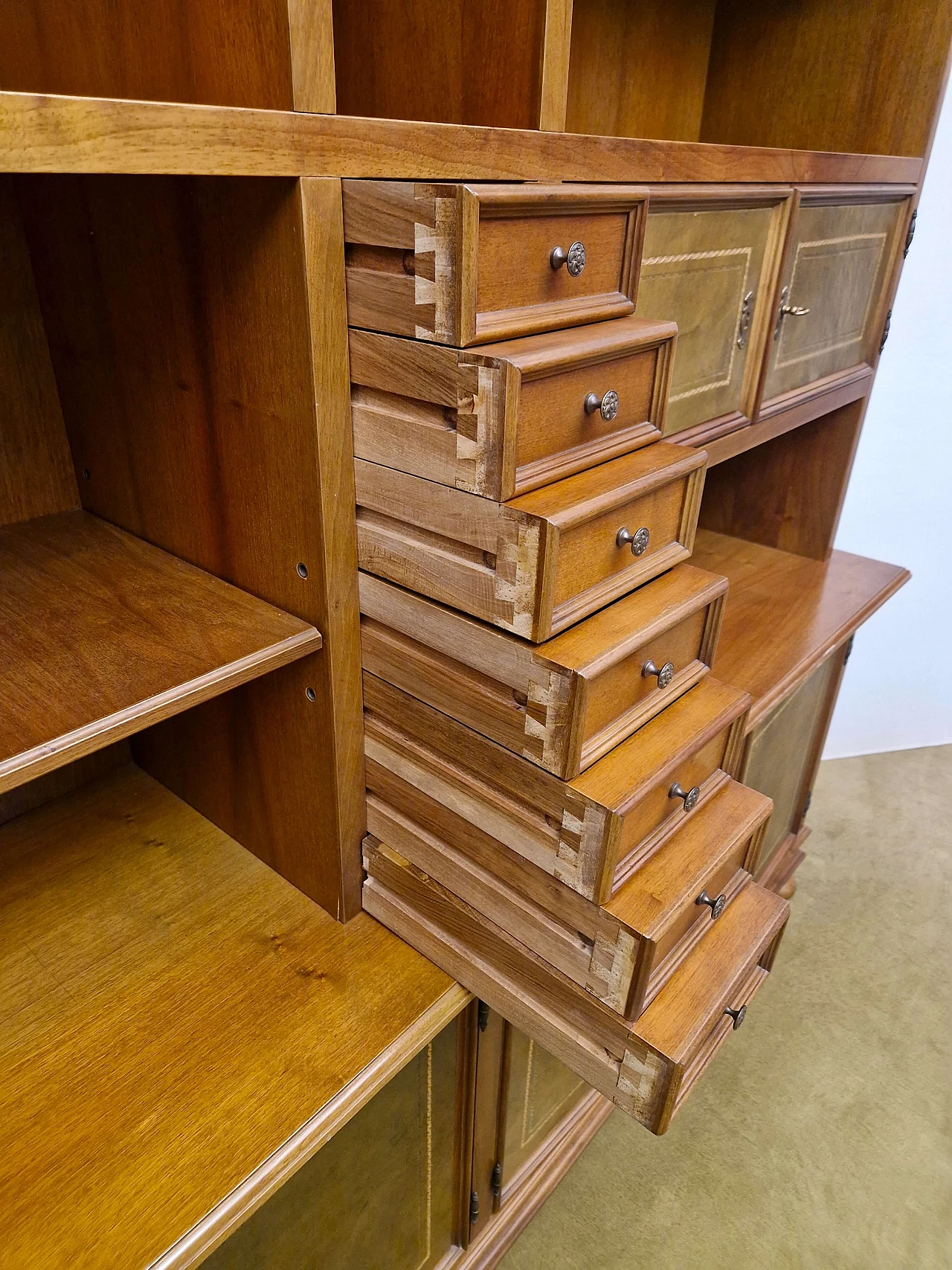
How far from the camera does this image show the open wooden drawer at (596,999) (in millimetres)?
692

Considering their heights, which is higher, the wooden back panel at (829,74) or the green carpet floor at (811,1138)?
the wooden back panel at (829,74)

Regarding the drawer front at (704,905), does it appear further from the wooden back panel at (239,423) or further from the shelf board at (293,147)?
the shelf board at (293,147)

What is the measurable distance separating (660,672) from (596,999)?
28 centimetres

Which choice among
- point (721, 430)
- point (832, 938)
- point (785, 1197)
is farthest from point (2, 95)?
point (832, 938)

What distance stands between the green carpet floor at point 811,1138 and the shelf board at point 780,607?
2.63ft

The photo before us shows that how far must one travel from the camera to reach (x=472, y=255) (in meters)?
0.58

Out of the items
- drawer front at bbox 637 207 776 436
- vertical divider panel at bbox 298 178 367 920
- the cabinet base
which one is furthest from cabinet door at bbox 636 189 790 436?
the cabinet base

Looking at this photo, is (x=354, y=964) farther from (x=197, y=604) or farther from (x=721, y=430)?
(x=721, y=430)

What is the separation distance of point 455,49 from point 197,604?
0.53 m

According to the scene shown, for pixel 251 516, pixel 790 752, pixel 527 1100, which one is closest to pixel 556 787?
pixel 251 516

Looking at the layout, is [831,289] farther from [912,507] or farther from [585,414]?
[912,507]

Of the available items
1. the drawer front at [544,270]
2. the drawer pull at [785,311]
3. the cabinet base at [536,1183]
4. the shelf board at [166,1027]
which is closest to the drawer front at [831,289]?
the drawer pull at [785,311]

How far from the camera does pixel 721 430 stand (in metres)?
1.09

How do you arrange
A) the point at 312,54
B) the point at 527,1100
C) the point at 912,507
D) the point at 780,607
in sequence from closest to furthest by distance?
1. the point at 312,54
2. the point at 527,1100
3. the point at 780,607
4. the point at 912,507
